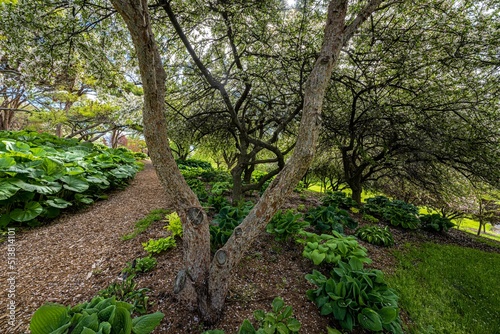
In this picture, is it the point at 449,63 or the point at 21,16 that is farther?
the point at 449,63

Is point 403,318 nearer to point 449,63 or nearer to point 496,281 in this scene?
point 496,281

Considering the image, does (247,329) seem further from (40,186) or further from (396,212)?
(396,212)

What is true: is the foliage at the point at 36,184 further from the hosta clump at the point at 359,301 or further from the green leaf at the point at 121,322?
the hosta clump at the point at 359,301

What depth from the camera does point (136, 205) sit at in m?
4.95

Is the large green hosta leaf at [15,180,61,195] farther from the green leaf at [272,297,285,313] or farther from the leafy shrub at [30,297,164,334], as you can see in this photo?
the green leaf at [272,297,285,313]

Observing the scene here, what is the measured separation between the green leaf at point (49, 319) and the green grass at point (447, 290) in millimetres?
2964

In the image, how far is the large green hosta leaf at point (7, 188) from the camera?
301cm

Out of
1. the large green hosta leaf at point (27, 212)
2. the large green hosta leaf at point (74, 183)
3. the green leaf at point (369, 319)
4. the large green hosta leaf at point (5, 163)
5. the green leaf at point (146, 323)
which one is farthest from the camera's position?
the large green hosta leaf at point (74, 183)

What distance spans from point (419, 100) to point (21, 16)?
22.1 ft

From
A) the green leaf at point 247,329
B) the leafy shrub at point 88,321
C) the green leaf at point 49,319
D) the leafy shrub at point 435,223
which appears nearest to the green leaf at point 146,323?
the leafy shrub at point 88,321

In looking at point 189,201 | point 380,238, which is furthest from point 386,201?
point 189,201

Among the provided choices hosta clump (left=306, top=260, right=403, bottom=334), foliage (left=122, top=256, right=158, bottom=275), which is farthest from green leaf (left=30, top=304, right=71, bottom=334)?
hosta clump (left=306, top=260, right=403, bottom=334)

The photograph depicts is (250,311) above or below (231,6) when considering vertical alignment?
below

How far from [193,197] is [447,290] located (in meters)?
3.69
